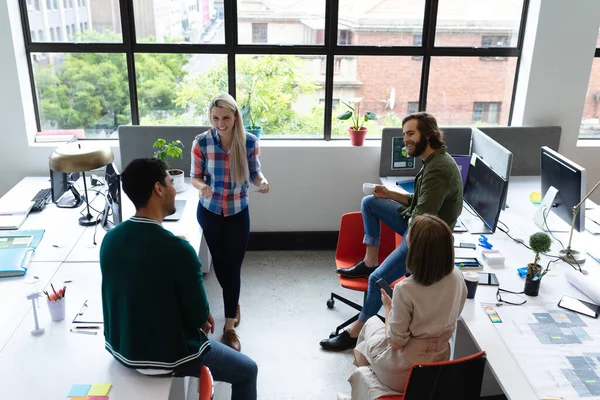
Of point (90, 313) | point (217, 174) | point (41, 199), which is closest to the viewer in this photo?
point (90, 313)

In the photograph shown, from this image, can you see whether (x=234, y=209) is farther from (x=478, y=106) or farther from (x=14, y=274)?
(x=478, y=106)

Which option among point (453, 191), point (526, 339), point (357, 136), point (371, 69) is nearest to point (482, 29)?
point (371, 69)

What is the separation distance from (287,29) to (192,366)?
3.08 metres

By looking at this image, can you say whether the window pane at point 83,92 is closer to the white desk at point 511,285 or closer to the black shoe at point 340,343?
the black shoe at point 340,343

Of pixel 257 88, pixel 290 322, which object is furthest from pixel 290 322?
pixel 257 88

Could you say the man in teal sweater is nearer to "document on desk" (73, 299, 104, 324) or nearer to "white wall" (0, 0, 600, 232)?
"document on desk" (73, 299, 104, 324)

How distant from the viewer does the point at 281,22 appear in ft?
14.5

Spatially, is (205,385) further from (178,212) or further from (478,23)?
(478,23)

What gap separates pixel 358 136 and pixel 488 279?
78.6 inches

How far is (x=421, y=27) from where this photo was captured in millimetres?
4504

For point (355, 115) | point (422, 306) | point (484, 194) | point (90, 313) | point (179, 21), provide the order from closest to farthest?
point (422, 306) → point (90, 313) → point (484, 194) → point (179, 21) → point (355, 115)

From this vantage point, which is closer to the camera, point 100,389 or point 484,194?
point 100,389

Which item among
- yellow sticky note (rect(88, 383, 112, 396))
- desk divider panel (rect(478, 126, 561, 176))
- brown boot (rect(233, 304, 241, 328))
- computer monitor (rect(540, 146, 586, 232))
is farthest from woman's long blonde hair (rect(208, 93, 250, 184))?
desk divider panel (rect(478, 126, 561, 176))

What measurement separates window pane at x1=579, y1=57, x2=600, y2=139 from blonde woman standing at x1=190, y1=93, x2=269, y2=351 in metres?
3.08
